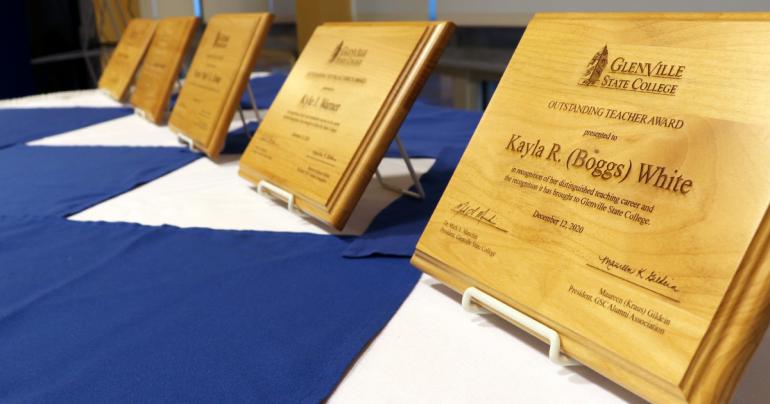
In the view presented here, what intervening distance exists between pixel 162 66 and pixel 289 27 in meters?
2.34

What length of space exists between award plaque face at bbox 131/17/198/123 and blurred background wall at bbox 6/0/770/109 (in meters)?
0.54

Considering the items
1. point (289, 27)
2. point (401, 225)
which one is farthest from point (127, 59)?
point (289, 27)

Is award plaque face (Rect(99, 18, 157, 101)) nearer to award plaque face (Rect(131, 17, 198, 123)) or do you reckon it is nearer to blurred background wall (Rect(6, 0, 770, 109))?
award plaque face (Rect(131, 17, 198, 123))

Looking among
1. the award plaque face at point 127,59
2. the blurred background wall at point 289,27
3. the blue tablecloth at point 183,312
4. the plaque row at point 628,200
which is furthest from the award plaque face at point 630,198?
the award plaque face at point 127,59

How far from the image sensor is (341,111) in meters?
0.77

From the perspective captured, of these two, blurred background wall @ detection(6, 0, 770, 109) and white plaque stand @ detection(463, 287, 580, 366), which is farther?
blurred background wall @ detection(6, 0, 770, 109)

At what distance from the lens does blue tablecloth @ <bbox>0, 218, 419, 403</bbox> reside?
455mm

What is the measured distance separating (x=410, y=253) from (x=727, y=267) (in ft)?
1.16

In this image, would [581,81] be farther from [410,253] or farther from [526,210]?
[410,253]

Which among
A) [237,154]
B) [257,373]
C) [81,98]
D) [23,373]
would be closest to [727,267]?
[257,373]

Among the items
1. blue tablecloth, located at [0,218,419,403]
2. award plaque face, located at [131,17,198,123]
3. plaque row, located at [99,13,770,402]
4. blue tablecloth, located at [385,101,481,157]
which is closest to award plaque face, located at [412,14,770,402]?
plaque row, located at [99,13,770,402]

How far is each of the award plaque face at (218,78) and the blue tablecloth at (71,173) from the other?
66 mm

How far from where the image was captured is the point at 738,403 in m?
0.41

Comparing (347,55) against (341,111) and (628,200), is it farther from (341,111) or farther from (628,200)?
(628,200)
